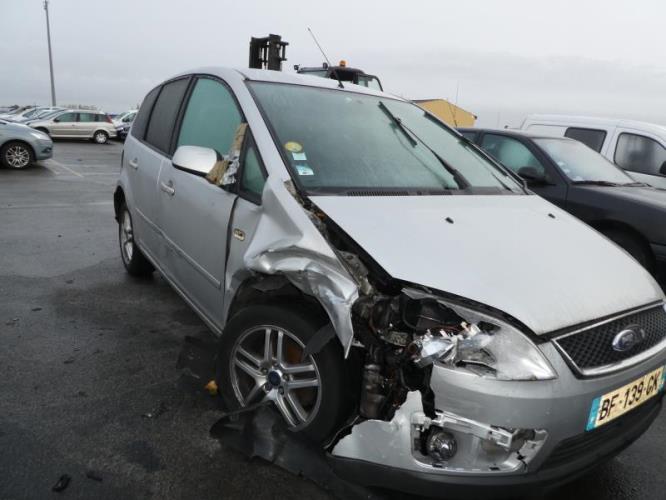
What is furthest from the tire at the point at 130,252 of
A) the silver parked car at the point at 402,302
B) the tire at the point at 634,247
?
the tire at the point at 634,247

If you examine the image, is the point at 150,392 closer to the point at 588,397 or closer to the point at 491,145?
the point at 588,397

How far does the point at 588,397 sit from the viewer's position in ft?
6.13

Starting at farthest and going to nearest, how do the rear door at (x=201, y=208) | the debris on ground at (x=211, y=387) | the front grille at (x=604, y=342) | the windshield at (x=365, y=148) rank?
the debris on ground at (x=211, y=387), the rear door at (x=201, y=208), the windshield at (x=365, y=148), the front grille at (x=604, y=342)

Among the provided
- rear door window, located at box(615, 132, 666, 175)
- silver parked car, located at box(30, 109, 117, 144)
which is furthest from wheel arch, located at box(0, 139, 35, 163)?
rear door window, located at box(615, 132, 666, 175)

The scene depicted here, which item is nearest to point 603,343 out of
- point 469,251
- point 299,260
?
point 469,251

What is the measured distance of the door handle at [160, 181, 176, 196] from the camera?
11.0ft

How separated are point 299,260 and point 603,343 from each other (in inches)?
46.1

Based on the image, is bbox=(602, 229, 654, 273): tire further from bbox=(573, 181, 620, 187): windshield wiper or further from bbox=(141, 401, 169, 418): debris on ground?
bbox=(141, 401, 169, 418): debris on ground

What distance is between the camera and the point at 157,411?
2.78 metres

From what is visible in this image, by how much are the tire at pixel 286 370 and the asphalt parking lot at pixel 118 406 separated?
0.93 feet

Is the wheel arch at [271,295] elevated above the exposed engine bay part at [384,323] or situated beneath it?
situated beneath

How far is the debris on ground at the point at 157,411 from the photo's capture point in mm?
2738

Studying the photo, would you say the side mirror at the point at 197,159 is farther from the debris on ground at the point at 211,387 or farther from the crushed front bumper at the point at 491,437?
the crushed front bumper at the point at 491,437

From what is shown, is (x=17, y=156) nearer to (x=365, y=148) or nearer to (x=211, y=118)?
(x=211, y=118)
